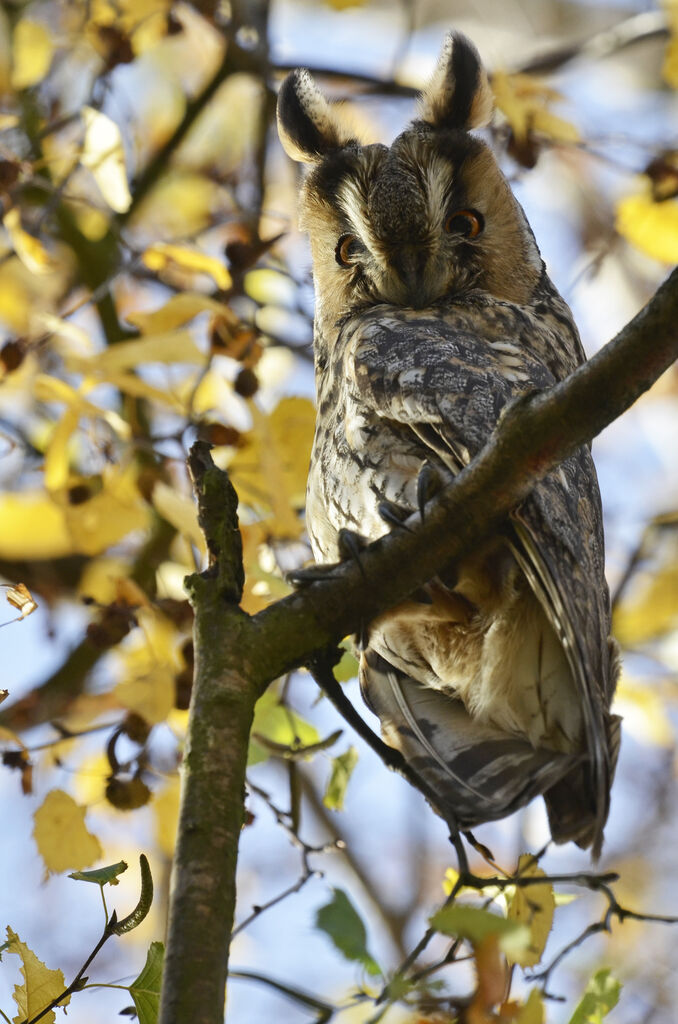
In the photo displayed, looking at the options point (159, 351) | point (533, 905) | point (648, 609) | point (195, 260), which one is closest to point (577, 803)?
point (533, 905)

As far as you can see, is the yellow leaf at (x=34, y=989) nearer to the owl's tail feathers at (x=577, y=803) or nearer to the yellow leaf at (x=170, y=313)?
the owl's tail feathers at (x=577, y=803)

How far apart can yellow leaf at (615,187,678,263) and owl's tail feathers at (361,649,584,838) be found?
1.13 m

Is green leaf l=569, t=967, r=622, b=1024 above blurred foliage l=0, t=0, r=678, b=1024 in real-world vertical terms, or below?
below

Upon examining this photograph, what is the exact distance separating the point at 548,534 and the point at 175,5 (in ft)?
6.59

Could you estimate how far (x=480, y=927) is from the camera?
1.13 meters

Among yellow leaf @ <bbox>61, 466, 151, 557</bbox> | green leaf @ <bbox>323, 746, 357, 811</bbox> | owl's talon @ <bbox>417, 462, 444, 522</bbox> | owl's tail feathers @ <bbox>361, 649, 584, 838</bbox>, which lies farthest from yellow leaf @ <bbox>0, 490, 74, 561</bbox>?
owl's talon @ <bbox>417, 462, 444, 522</bbox>

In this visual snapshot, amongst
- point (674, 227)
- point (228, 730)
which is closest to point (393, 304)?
point (674, 227)

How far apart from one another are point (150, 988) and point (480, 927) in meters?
0.43

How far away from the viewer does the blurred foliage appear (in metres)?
1.63

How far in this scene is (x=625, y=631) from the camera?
3.51m

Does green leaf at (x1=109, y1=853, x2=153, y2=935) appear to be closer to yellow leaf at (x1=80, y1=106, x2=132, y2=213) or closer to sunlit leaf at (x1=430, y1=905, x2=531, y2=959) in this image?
sunlit leaf at (x1=430, y1=905, x2=531, y2=959)

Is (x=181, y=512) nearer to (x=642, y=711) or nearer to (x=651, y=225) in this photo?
(x=651, y=225)

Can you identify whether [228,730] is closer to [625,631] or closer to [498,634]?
[498,634]

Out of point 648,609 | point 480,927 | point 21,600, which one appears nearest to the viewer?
point 480,927
